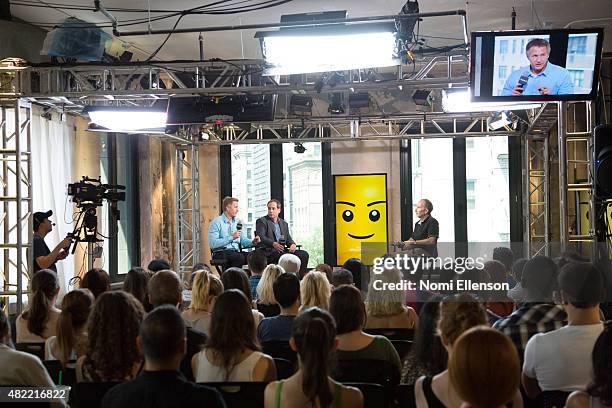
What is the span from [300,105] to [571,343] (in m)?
9.54

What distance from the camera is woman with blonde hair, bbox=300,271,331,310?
17.1 ft

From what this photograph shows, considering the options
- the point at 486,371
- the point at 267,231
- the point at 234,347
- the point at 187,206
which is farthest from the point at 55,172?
the point at 486,371

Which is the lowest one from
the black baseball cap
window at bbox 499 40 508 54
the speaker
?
the black baseball cap

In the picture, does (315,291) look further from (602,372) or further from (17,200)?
(17,200)

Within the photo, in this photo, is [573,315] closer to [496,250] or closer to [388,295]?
[388,295]

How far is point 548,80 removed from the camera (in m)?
7.27

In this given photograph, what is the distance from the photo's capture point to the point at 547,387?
3389 millimetres

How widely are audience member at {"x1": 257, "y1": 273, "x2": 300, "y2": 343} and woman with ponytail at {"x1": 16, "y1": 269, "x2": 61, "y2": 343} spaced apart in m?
1.30

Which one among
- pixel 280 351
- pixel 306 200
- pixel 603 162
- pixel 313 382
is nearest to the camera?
pixel 313 382

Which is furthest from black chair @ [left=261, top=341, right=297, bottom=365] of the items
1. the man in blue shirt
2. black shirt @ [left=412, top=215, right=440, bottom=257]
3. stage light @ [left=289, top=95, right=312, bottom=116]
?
stage light @ [left=289, top=95, right=312, bottom=116]

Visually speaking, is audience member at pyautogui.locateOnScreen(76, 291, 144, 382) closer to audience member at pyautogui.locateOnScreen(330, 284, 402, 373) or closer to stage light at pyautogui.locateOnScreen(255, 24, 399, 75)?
audience member at pyautogui.locateOnScreen(330, 284, 402, 373)

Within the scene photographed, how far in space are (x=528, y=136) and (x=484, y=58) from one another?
6.71 m

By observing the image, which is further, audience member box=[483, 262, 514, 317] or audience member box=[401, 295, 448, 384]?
audience member box=[483, 262, 514, 317]

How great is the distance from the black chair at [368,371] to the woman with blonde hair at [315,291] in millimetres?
1376
